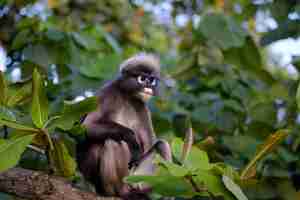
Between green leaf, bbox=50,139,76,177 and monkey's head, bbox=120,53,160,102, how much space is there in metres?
1.83

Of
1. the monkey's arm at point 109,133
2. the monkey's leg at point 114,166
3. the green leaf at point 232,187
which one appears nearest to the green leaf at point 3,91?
the monkey's arm at point 109,133

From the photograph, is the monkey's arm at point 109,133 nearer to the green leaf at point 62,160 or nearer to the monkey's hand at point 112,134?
the monkey's hand at point 112,134

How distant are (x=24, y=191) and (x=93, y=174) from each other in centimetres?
121

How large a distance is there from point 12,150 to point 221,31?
3.73m

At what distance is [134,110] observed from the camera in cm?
578

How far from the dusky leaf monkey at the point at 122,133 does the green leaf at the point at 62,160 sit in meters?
0.92

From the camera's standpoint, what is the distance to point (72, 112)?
345cm

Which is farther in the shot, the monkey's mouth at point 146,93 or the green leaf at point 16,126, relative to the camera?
the monkey's mouth at point 146,93

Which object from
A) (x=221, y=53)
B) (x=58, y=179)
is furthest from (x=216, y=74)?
(x=58, y=179)

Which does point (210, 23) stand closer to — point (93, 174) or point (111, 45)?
point (111, 45)

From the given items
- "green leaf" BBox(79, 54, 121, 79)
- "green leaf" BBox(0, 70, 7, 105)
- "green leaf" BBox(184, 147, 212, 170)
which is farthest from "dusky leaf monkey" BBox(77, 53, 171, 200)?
"green leaf" BBox(184, 147, 212, 170)

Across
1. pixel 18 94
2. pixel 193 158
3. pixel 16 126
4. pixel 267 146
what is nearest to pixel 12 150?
pixel 16 126

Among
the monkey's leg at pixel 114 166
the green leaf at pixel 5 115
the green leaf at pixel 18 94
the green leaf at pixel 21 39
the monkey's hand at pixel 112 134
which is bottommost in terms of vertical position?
the monkey's leg at pixel 114 166

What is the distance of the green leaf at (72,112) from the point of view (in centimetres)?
339
